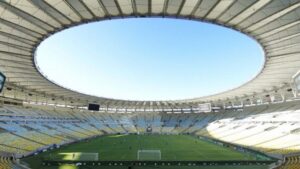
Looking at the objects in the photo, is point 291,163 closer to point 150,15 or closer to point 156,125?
point 150,15

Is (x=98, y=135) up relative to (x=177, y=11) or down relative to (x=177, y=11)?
down

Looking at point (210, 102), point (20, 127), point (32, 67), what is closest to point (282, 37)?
point (32, 67)

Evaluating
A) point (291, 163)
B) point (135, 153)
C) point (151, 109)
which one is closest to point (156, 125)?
point (151, 109)

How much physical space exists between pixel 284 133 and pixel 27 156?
1267 inches

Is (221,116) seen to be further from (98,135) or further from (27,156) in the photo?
(27,156)

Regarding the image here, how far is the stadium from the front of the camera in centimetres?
2259

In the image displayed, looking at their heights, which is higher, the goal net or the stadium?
the stadium

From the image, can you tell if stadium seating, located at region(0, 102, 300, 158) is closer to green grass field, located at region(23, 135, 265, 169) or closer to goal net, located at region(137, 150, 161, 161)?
green grass field, located at region(23, 135, 265, 169)

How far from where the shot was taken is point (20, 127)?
46312 millimetres

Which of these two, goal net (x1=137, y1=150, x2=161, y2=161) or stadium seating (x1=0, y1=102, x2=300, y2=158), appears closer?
goal net (x1=137, y1=150, x2=161, y2=161)

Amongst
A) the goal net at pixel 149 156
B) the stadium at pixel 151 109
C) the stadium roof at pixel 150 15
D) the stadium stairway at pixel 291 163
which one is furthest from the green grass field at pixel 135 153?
the stadium roof at pixel 150 15

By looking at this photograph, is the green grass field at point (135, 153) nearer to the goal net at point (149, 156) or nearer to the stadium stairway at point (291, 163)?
the goal net at point (149, 156)

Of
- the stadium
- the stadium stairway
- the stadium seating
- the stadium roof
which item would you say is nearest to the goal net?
the stadium

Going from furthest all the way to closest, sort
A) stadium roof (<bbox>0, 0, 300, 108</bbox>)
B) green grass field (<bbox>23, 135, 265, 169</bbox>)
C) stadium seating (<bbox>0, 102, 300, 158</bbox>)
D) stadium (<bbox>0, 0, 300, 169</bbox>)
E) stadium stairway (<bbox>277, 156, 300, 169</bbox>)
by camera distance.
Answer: stadium seating (<bbox>0, 102, 300, 158</bbox>)
green grass field (<bbox>23, 135, 265, 169</bbox>)
stadium stairway (<bbox>277, 156, 300, 169</bbox>)
stadium (<bbox>0, 0, 300, 169</bbox>)
stadium roof (<bbox>0, 0, 300, 108</bbox>)
